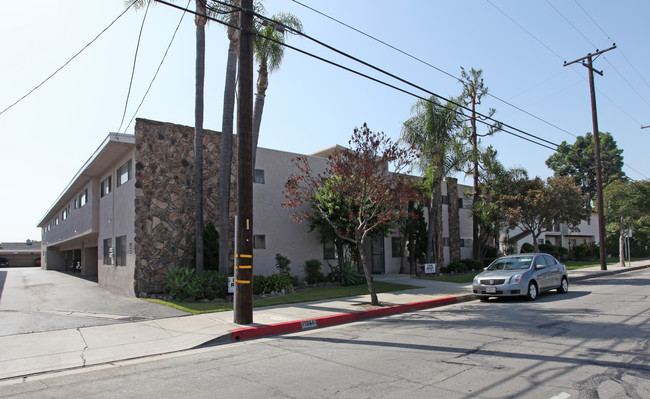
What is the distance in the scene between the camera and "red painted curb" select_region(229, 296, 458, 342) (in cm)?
884

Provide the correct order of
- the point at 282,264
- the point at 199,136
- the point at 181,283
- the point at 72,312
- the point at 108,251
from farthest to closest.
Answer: the point at 108,251, the point at 282,264, the point at 199,136, the point at 181,283, the point at 72,312

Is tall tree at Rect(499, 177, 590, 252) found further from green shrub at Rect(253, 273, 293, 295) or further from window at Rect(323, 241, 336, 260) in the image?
green shrub at Rect(253, 273, 293, 295)

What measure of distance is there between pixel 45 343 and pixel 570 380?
345 inches

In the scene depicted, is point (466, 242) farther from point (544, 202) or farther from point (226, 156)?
point (226, 156)

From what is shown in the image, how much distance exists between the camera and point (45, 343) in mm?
8117

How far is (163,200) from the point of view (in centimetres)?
1523

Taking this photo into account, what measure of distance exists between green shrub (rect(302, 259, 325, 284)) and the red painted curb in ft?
19.1

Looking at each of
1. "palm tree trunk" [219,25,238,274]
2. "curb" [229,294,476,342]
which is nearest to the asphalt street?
"curb" [229,294,476,342]

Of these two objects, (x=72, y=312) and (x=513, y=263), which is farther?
(x=513, y=263)

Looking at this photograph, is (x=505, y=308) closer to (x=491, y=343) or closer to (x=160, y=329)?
(x=491, y=343)

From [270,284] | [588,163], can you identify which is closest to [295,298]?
[270,284]

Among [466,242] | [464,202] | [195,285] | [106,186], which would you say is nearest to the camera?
[195,285]

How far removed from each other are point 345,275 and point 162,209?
7.62m

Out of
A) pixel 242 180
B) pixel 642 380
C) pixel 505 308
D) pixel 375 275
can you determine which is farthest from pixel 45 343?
pixel 375 275
